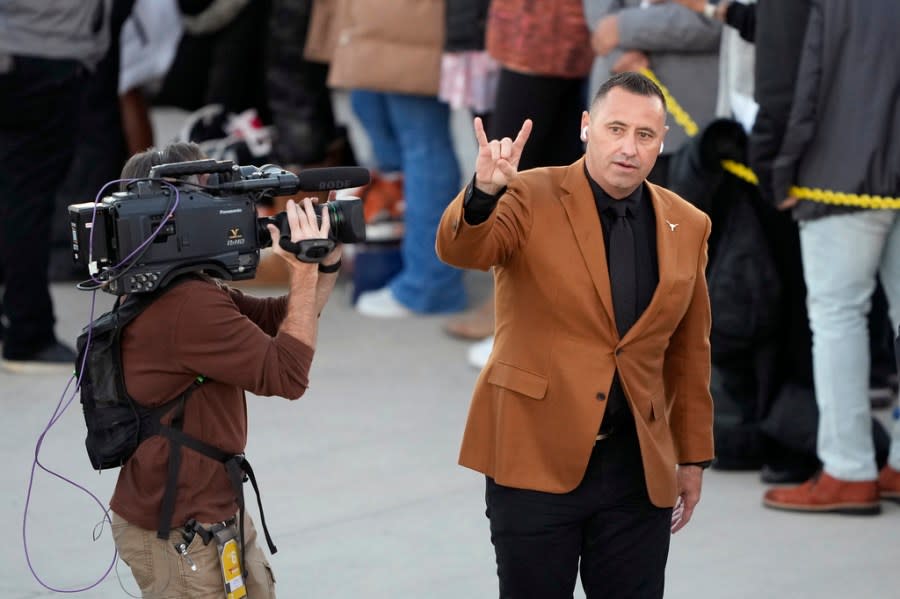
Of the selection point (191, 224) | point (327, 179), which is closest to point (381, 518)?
→ point (327, 179)

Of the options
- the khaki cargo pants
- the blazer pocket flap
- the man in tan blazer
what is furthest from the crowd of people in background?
the khaki cargo pants

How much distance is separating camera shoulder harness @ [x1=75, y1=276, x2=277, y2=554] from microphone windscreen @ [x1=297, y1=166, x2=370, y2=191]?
324 mm

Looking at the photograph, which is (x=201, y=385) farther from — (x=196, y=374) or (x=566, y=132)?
(x=566, y=132)

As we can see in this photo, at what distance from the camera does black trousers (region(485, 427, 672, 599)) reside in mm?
2961

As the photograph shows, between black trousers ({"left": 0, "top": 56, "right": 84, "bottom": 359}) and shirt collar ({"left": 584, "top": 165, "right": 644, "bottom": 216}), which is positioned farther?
black trousers ({"left": 0, "top": 56, "right": 84, "bottom": 359})

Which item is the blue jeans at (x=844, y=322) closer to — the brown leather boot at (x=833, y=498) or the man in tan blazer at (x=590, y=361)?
the brown leather boot at (x=833, y=498)

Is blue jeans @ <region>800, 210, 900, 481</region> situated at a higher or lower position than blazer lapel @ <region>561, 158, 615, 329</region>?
lower

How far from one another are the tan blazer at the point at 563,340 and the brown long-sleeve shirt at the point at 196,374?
42 centimetres

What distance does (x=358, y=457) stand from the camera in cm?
510

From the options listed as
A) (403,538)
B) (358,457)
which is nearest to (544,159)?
(358,457)

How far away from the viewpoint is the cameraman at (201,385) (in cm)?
281

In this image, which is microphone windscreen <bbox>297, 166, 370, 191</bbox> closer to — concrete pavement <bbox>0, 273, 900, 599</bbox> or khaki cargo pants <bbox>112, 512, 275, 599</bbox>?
khaki cargo pants <bbox>112, 512, 275, 599</bbox>

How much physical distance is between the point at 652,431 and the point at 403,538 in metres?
1.58

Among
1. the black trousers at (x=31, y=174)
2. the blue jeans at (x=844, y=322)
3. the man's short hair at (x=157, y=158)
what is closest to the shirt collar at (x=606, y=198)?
the man's short hair at (x=157, y=158)
